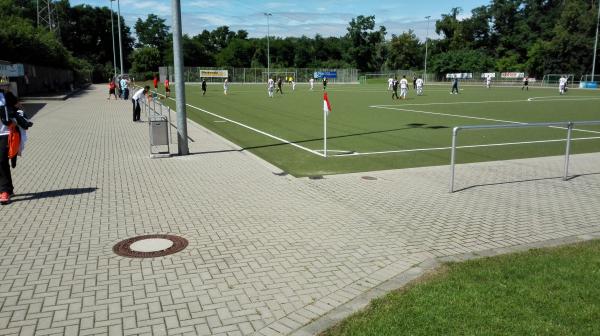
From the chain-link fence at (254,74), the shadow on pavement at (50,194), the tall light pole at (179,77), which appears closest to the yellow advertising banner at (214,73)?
the chain-link fence at (254,74)

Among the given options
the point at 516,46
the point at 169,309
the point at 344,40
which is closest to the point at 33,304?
the point at 169,309

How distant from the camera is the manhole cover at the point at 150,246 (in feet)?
20.6

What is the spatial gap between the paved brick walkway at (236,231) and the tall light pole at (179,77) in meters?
0.79

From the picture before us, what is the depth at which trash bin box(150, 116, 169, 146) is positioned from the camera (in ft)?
43.1

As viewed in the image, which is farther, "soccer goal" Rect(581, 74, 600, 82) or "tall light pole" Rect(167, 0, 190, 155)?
"soccer goal" Rect(581, 74, 600, 82)

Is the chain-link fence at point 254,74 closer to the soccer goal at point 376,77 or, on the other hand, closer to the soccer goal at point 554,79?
the soccer goal at point 376,77

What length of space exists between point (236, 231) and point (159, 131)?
6.88 metres

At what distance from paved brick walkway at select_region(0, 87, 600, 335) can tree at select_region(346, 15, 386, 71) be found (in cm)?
11631

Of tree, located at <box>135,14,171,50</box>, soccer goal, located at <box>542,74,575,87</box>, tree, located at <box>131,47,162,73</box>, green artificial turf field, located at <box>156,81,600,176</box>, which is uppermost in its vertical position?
tree, located at <box>135,14,171,50</box>

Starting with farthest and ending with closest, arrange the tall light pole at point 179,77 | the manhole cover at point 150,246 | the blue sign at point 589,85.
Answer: the blue sign at point 589,85, the tall light pole at point 179,77, the manhole cover at point 150,246

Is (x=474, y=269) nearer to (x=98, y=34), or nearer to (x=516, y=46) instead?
(x=516, y=46)

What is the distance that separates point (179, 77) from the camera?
1338 centimetres

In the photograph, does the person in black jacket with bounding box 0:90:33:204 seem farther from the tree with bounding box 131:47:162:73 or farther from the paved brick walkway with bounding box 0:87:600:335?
the tree with bounding box 131:47:162:73

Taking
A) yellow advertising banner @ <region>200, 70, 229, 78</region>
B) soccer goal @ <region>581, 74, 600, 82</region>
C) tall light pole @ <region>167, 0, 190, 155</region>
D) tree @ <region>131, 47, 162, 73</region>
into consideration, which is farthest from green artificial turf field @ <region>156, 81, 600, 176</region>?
tree @ <region>131, 47, 162, 73</region>
